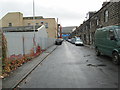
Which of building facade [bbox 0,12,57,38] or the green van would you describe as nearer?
the green van

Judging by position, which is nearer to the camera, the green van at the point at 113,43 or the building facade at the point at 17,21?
the green van at the point at 113,43

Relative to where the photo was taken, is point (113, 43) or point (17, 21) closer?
point (113, 43)

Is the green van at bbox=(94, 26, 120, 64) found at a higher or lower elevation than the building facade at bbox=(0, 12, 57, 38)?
lower

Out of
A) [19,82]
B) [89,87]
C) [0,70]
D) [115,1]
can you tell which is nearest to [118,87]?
[89,87]

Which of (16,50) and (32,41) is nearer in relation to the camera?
(16,50)

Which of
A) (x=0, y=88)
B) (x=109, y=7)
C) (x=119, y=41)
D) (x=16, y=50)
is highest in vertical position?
(x=109, y=7)

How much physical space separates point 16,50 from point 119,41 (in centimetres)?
780

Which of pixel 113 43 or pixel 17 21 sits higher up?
pixel 17 21

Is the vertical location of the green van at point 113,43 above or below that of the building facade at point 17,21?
below

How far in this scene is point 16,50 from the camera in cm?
1068

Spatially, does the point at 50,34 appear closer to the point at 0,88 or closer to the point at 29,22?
the point at 29,22

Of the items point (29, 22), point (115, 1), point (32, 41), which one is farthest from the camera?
point (29, 22)

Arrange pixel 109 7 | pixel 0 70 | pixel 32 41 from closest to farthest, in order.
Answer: pixel 0 70
pixel 32 41
pixel 109 7

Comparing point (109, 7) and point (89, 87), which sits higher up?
point (109, 7)
